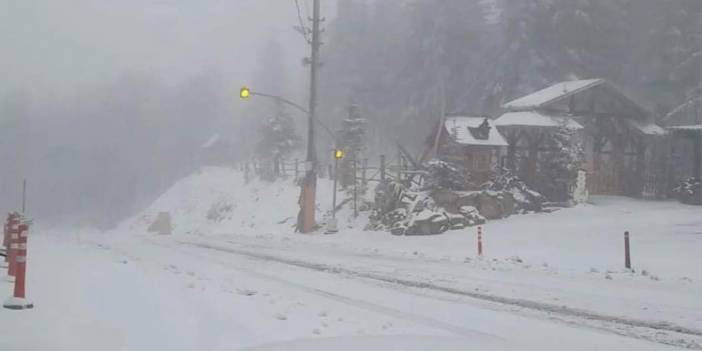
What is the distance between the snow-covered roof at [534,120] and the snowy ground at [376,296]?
10.4 meters

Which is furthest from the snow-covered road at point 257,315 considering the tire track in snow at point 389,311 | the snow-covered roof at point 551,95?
the snow-covered roof at point 551,95

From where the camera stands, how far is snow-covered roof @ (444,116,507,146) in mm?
29777

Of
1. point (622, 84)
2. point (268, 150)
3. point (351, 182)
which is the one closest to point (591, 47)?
point (622, 84)

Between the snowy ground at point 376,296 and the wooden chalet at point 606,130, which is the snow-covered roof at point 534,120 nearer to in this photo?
the wooden chalet at point 606,130

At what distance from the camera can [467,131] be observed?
30.6 m

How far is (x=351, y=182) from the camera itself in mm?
35594

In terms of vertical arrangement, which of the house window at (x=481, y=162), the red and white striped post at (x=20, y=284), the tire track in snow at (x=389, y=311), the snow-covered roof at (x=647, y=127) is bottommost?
the tire track in snow at (x=389, y=311)

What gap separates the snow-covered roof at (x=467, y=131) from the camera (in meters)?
29.8

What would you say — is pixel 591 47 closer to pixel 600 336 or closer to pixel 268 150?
pixel 268 150

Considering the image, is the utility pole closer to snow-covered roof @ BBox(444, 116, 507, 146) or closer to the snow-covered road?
snow-covered roof @ BBox(444, 116, 507, 146)

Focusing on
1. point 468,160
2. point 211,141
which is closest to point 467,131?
point 468,160

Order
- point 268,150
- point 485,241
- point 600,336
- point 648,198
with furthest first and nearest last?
point 268,150 < point 648,198 < point 485,241 < point 600,336

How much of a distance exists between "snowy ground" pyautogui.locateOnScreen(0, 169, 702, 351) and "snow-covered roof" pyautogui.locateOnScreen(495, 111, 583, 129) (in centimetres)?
1039

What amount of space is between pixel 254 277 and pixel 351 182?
886 inches
